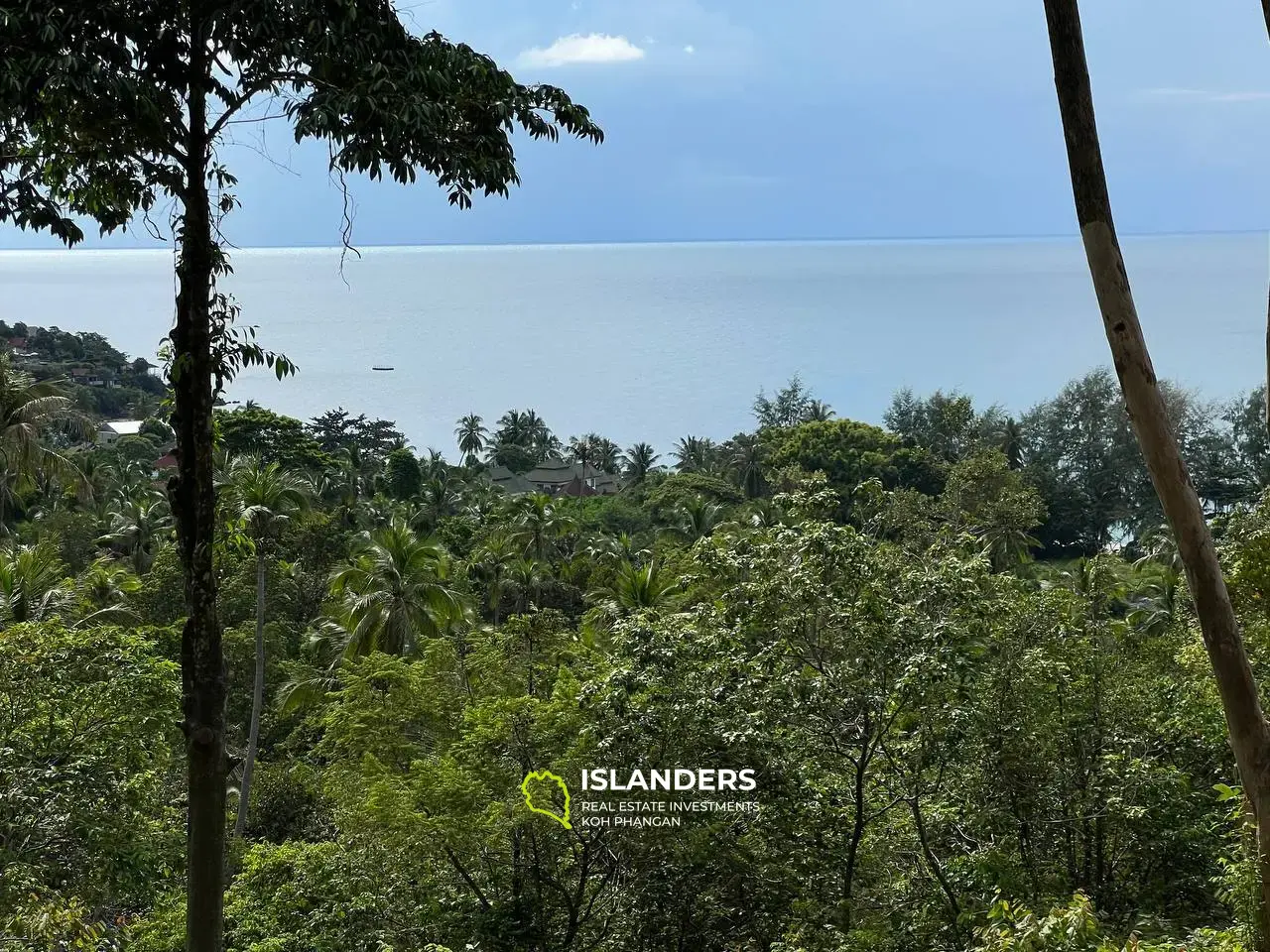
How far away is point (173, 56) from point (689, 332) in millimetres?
195678

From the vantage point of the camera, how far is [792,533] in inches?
319

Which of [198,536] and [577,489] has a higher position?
[577,489]

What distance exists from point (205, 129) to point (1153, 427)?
15.3 feet

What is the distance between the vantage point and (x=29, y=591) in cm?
1483

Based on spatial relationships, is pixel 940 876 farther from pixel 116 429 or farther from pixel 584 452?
pixel 116 429

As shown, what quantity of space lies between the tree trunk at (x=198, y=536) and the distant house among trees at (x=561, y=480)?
169 feet

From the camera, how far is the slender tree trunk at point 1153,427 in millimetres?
4102

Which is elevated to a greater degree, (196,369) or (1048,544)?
(1048,544)

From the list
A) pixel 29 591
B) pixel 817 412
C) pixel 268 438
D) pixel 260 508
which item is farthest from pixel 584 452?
pixel 29 591

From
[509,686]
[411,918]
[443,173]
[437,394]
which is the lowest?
[411,918]

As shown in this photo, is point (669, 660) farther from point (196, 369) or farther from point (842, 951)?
point (196, 369)

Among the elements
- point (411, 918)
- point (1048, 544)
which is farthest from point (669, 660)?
point (1048, 544)

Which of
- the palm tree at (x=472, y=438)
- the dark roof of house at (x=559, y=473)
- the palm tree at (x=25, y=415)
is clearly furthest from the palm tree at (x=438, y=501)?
the palm tree at (x=472, y=438)

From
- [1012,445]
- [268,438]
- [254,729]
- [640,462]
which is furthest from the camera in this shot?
[640,462]
